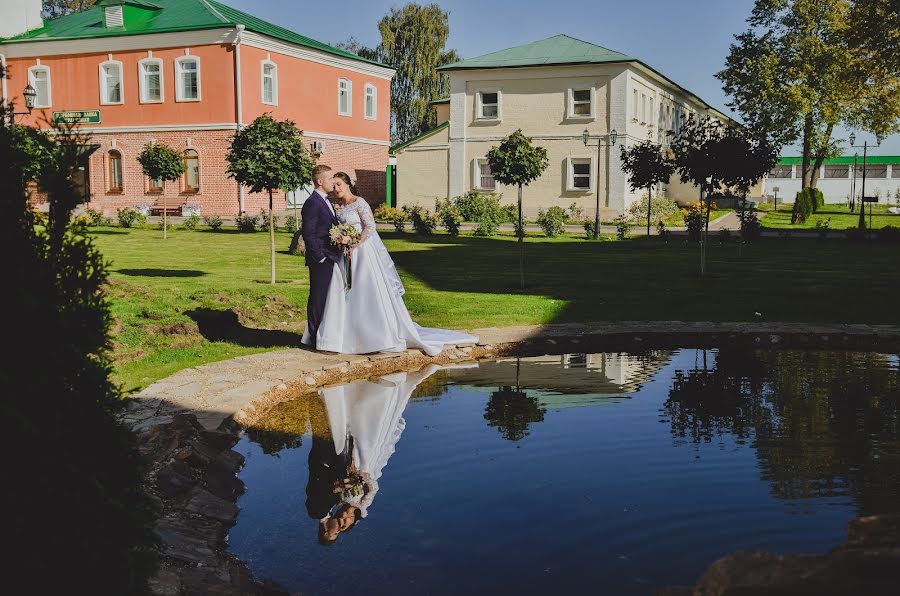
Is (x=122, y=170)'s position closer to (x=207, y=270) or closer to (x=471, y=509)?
(x=207, y=270)

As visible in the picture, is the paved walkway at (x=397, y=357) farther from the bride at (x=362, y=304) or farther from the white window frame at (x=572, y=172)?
the white window frame at (x=572, y=172)

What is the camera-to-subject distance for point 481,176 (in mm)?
40594

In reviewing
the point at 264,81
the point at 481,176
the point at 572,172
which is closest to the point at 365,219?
the point at 264,81

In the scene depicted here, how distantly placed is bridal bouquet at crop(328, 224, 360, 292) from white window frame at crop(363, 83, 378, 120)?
35.2m

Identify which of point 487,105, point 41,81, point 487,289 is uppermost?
point 41,81

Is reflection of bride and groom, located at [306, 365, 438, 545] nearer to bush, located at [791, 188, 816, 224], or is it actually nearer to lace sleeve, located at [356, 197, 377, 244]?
lace sleeve, located at [356, 197, 377, 244]

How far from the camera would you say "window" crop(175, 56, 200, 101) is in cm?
3694

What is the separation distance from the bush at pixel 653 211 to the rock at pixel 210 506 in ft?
111

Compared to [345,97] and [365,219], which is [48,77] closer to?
[345,97]

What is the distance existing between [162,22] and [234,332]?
30300mm

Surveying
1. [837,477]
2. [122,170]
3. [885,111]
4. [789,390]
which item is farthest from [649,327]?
[885,111]

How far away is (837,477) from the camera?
6305mm

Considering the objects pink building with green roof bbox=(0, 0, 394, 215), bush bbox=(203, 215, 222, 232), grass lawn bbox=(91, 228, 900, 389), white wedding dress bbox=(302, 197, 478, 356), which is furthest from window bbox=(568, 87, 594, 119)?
Result: white wedding dress bbox=(302, 197, 478, 356)

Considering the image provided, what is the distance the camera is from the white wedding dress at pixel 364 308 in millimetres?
10227
